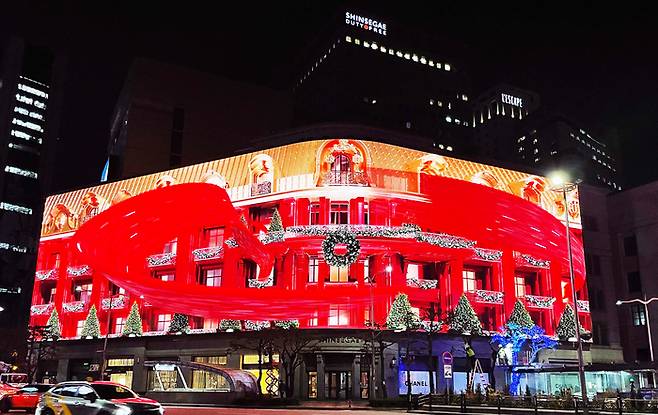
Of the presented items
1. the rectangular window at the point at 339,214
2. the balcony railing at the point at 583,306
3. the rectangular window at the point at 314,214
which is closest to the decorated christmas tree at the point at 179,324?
the rectangular window at the point at 314,214

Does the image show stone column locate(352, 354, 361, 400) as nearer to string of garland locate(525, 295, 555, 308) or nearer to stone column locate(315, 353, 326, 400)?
stone column locate(315, 353, 326, 400)

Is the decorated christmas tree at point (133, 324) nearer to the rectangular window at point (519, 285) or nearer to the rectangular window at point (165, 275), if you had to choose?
the rectangular window at point (165, 275)

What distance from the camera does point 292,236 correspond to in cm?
5506

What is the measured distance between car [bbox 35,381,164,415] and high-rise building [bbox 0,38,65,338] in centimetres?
12198

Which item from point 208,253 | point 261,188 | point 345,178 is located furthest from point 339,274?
point 208,253

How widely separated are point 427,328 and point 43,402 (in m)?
37.8

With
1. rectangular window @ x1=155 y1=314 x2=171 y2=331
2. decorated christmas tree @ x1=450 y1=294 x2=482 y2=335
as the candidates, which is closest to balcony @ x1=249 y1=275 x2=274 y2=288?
rectangular window @ x1=155 y1=314 x2=171 y2=331

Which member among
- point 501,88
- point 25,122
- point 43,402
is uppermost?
point 501,88

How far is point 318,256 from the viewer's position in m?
56.5

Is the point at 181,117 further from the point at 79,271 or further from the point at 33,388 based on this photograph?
the point at 33,388

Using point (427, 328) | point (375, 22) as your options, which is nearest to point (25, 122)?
point (375, 22)

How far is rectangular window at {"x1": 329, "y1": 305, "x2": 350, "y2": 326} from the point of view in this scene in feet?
179

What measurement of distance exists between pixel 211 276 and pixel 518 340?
1150 inches

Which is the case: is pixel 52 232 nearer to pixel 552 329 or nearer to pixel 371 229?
pixel 371 229
